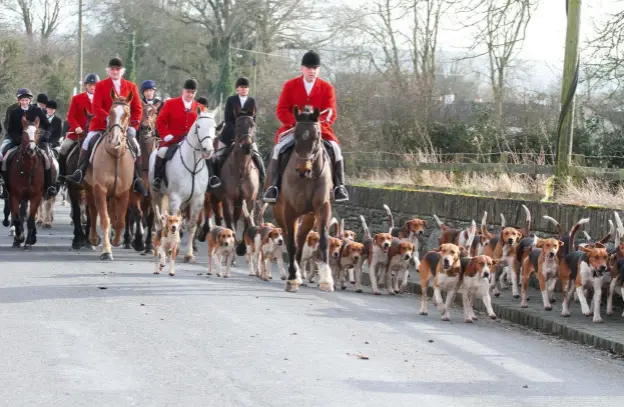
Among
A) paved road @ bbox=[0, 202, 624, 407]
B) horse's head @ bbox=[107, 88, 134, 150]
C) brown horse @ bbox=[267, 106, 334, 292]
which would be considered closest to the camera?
paved road @ bbox=[0, 202, 624, 407]

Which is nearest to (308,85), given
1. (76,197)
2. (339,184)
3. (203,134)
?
(339,184)

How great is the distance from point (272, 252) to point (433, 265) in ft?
11.1

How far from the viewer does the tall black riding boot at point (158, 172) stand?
61.6ft

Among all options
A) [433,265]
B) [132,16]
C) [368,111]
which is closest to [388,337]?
Answer: [433,265]

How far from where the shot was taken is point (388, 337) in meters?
11.0

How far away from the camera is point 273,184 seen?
14.9m

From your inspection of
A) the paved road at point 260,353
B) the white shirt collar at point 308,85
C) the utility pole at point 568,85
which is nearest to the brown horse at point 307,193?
the paved road at point 260,353

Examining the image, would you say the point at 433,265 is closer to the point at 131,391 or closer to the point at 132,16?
the point at 131,391

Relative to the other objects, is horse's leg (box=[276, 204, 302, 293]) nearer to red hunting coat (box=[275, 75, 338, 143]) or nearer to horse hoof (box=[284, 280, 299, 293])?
horse hoof (box=[284, 280, 299, 293])

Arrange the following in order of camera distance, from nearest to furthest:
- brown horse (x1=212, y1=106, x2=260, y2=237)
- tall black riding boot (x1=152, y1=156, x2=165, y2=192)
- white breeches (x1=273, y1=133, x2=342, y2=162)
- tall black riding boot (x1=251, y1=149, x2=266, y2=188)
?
white breeches (x1=273, y1=133, x2=342, y2=162)
brown horse (x1=212, y1=106, x2=260, y2=237)
tall black riding boot (x1=152, y1=156, x2=165, y2=192)
tall black riding boot (x1=251, y1=149, x2=266, y2=188)

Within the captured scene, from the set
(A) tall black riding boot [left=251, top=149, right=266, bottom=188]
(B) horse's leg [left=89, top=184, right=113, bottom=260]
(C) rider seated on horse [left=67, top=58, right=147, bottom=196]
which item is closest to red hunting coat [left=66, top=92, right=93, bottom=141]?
(C) rider seated on horse [left=67, top=58, right=147, bottom=196]

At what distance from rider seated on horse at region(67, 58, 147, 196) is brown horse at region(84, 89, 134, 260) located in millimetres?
183

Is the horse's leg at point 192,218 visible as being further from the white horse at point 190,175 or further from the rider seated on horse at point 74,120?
the rider seated on horse at point 74,120

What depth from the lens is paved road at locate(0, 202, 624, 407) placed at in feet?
26.5
